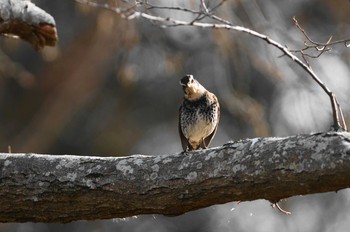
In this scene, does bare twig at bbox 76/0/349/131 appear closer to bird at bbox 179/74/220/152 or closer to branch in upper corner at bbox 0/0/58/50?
branch in upper corner at bbox 0/0/58/50

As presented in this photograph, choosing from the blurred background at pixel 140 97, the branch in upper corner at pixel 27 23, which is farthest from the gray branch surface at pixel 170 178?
the blurred background at pixel 140 97

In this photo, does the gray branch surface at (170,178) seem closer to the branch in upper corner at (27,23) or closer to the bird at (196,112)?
the branch in upper corner at (27,23)

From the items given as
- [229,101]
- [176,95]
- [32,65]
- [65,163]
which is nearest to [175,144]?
[176,95]

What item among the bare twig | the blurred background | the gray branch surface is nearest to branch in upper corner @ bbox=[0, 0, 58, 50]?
the bare twig

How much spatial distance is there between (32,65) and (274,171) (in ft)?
30.7

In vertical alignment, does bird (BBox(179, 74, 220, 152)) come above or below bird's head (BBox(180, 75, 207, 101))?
below

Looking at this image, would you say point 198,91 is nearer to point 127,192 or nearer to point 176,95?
point 127,192

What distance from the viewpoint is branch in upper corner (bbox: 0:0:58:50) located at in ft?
20.4

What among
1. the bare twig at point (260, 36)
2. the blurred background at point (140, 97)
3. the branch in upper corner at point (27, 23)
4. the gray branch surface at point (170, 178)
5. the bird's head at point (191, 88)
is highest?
the blurred background at point (140, 97)

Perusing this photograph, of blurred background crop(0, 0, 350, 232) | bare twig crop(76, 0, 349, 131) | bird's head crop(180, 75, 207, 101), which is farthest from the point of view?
blurred background crop(0, 0, 350, 232)

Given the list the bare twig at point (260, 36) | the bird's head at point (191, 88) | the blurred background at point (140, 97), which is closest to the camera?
the bare twig at point (260, 36)

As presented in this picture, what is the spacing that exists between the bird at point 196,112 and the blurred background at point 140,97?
251 cm

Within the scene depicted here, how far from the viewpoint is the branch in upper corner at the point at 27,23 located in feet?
20.4

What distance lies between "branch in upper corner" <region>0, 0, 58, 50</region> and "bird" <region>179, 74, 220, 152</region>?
1.48 metres
